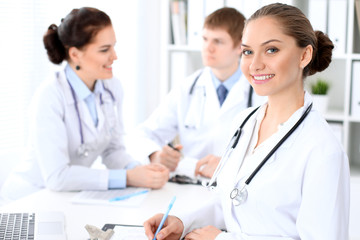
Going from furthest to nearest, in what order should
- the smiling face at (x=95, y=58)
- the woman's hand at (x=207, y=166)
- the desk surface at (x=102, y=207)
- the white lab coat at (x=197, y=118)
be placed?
the white lab coat at (x=197, y=118) < the smiling face at (x=95, y=58) < the woman's hand at (x=207, y=166) < the desk surface at (x=102, y=207)

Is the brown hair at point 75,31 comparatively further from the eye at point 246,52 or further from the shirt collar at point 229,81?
the eye at point 246,52

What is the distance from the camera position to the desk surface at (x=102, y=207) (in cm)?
149

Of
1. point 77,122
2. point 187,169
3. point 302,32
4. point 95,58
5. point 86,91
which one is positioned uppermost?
point 302,32

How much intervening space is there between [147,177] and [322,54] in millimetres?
834

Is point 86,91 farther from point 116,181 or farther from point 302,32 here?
point 302,32

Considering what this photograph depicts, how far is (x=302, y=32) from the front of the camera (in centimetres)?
123

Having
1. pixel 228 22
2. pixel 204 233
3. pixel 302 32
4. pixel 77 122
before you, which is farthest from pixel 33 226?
pixel 228 22

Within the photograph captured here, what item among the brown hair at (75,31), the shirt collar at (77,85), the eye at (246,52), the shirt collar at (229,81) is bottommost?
the shirt collar at (229,81)

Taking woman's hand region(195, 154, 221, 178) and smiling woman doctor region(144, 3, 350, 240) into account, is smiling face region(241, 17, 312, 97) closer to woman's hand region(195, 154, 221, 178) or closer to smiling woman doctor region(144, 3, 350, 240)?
smiling woman doctor region(144, 3, 350, 240)

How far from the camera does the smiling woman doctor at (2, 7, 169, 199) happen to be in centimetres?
184

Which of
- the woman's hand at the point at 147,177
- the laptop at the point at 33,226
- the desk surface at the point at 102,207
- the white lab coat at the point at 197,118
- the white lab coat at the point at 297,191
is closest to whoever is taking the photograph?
the white lab coat at the point at 297,191

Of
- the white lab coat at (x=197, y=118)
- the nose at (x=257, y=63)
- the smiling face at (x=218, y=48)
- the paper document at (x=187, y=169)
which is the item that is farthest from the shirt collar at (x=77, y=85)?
the nose at (x=257, y=63)

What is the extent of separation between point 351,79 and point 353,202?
1.24m

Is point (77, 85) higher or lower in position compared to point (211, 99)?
higher
